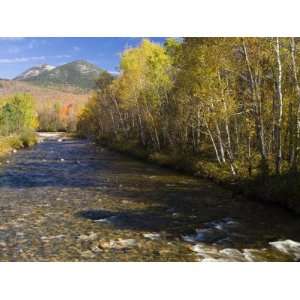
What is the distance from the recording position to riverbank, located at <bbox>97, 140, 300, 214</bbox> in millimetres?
12820

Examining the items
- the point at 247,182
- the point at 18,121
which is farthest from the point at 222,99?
the point at 18,121

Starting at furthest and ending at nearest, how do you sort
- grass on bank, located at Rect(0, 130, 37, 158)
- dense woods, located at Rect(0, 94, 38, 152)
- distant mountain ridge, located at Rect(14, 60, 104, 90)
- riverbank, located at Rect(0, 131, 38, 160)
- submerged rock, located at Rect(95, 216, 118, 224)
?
dense woods, located at Rect(0, 94, 38, 152), grass on bank, located at Rect(0, 130, 37, 158), riverbank, located at Rect(0, 131, 38, 160), distant mountain ridge, located at Rect(14, 60, 104, 90), submerged rock, located at Rect(95, 216, 118, 224)

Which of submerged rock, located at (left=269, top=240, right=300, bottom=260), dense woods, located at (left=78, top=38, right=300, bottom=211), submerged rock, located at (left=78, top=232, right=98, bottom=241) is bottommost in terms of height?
submerged rock, located at (left=269, top=240, right=300, bottom=260)

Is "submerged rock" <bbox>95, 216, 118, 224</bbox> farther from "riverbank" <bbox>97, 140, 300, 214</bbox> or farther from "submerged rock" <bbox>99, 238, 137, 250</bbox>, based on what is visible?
"riverbank" <bbox>97, 140, 300, 214</bbox>

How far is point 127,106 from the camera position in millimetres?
31875

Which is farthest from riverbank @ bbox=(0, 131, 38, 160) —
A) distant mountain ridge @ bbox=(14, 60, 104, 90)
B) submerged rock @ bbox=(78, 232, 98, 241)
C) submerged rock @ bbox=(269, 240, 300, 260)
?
submerged rock @ bbox=(269, 240, 300, 260)

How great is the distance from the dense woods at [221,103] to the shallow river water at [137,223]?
1858 millimetres

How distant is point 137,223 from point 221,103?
644cm

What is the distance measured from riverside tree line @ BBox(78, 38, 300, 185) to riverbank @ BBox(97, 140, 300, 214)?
0.93 feet

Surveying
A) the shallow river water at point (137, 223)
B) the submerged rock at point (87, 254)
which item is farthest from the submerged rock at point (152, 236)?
the submerged rock at point (87, 254)

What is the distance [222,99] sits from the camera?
640 inches

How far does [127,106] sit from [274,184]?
19.2 meters
